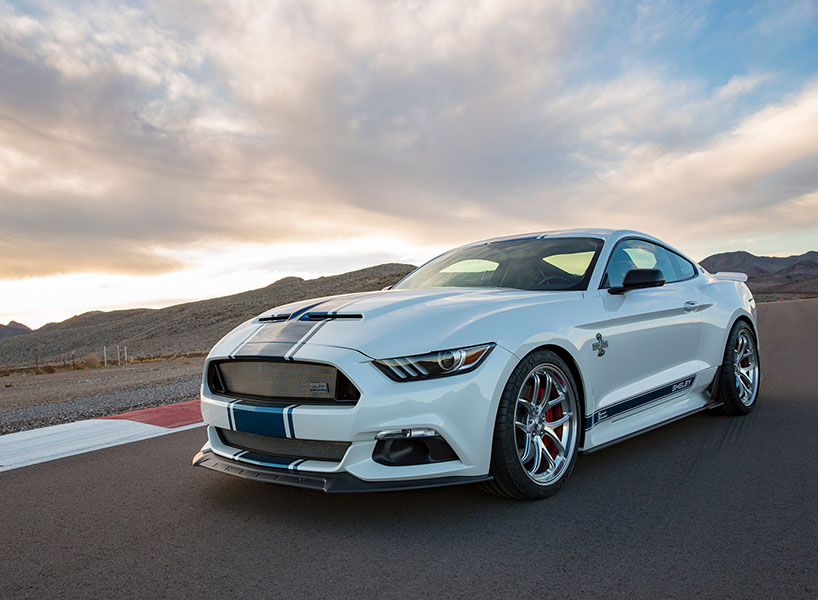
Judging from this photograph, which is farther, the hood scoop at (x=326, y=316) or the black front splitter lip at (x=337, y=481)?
the hood scoop at (x=326, y=316)

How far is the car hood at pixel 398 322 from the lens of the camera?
2.97 metres

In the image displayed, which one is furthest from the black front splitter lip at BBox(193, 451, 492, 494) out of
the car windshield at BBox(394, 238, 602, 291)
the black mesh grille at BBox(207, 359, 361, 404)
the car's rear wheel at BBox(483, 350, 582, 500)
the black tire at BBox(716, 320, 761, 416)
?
the black tire at BBox(716, 320, 761, 416)

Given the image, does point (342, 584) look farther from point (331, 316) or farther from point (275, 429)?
point (331, 316)

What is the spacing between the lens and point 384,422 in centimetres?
283

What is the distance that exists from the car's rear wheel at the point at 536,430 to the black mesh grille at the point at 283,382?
776mm

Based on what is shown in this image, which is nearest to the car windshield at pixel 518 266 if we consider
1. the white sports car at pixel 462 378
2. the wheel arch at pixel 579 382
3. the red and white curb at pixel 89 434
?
the white sports car at pixel 462 378

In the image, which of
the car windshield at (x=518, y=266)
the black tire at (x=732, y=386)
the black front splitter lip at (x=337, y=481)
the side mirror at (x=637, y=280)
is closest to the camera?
the black front splitter lip at (x=337, y=481)

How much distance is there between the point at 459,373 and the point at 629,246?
7.82 ft

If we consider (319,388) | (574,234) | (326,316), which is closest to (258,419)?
(319,388)

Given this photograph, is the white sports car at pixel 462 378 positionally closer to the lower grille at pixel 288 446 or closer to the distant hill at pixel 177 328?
the lower grille at pixel 288 446

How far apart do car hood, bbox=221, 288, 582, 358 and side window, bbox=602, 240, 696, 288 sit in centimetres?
63

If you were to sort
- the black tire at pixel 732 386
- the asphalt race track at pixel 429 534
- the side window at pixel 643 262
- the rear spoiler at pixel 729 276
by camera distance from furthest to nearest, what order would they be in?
the rear spoiler at pixel 729 276 < the black tire at pixel 732 386 < the side window at pixel 643 262 < the asphalt race track at pixel 429 534

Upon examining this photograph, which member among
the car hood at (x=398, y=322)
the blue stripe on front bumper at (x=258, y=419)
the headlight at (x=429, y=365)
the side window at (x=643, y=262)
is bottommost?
the blue stripe on front bumper at (x=258, y=419)

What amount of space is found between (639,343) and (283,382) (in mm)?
2305
